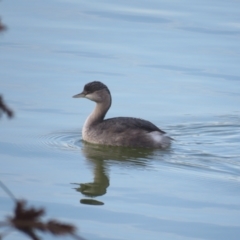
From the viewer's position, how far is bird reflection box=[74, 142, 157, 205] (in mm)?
7766

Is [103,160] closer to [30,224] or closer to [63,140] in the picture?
[63,140]

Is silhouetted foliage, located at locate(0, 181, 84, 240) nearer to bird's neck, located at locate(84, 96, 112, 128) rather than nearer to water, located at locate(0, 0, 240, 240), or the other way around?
water, located at locate(0, 0, 240, 240)

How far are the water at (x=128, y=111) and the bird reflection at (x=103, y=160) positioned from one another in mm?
13

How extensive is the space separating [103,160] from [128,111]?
2.53m

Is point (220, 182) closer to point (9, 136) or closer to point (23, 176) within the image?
point (23, 176)

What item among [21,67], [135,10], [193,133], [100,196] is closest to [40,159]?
[100,196]

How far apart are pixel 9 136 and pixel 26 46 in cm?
581

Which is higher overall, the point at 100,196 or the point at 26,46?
the point at 26,46

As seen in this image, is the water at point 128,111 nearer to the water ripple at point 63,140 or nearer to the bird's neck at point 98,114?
the water ripple at point 63,140

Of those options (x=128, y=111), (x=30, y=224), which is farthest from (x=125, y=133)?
(x=30, y=224)

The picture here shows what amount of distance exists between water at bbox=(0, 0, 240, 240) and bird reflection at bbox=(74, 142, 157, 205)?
1cm

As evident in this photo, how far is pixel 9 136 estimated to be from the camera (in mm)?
9883

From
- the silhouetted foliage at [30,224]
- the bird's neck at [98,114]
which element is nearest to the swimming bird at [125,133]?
the bird's neck at [98,114]

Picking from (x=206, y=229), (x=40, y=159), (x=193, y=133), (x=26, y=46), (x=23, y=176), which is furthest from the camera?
(x=26, y=46)
